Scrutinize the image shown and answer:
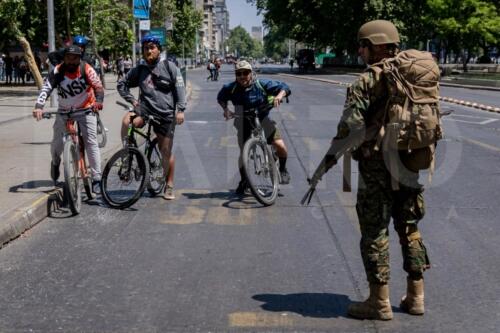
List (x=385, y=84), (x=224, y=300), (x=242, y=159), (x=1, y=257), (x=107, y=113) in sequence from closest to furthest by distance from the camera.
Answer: (x=385, y=84)
(x=224, y=300)
(x=1, y=257)
(x=242, y=159)
(x=107, y=113)

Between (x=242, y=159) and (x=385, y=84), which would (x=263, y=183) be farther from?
(x=385, y=84)

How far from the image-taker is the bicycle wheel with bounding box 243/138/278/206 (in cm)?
803

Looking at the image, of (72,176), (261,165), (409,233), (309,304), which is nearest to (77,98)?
(72,176)

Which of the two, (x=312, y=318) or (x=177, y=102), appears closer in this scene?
(x=312, y=318)

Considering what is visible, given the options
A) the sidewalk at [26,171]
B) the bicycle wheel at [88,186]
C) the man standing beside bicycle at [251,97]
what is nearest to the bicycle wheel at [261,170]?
the man standing beside bicycle at [251,97]

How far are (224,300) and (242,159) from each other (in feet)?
10.9

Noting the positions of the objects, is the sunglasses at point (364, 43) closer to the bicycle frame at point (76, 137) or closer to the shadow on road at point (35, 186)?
the bicycle frame at point (76, 137)

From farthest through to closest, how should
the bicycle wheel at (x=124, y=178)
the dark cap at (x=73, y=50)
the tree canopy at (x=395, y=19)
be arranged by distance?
the tree canopy at (x=395, y=19), the bicycle wheel at (x=124, y=178), the dark cap at (x=73, y=50)

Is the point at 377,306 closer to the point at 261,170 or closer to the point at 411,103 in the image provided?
the point at 411,103

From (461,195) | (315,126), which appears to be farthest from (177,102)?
(315,126)

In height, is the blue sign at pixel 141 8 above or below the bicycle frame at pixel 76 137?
above

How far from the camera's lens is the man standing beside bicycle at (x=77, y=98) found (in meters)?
7.88

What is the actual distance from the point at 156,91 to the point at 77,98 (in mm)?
Result: 870

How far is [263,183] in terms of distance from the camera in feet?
27.1
